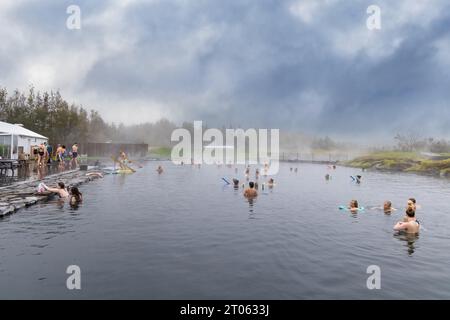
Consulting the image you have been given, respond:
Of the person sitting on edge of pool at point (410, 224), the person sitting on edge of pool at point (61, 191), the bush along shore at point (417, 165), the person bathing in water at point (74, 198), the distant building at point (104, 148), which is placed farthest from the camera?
the distant building at point (104, 148)

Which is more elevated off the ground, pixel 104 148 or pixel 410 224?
pixel 104 148

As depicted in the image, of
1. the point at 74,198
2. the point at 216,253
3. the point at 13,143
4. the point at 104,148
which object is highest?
the point at 104,148

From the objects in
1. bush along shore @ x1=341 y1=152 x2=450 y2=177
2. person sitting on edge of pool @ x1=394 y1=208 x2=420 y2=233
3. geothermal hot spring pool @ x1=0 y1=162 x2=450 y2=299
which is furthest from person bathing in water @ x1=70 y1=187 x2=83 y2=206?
bush along shore @ x1=341 y1=152 x2=450 y2=177

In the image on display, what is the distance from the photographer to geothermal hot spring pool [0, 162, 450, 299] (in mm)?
7258

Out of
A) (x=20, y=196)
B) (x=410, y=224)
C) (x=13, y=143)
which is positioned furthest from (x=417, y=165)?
(x=20, y=196)

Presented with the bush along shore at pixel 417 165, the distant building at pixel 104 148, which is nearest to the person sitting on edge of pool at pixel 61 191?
the distant building at pixel 104 148

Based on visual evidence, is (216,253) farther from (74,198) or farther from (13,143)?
(13,143)

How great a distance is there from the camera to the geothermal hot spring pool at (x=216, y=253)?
7.26m

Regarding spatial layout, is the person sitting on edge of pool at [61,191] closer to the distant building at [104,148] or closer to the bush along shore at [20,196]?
the bush along shore at [20,196]

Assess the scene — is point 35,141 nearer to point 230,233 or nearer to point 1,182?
point 1,182

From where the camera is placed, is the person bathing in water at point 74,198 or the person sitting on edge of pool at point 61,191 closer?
the person bathing in water at point 74,198

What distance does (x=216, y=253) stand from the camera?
32.1ft
